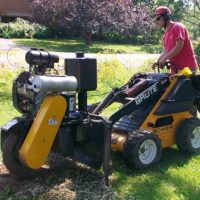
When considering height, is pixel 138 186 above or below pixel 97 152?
below

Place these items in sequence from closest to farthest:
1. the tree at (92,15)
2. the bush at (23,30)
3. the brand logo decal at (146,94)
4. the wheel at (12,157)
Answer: the wheel at (12,157) < the brand logo decal at (146,94) < the tree at (92,15) < the bush at (23,30)

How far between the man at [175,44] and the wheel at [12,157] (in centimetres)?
236

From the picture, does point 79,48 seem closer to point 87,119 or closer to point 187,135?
point 187,135

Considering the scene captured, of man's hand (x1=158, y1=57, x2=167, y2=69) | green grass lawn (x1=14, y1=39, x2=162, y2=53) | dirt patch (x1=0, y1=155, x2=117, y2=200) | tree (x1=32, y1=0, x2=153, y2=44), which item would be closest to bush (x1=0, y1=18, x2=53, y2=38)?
green grass lawn (x1=14, y1=39, x2=162, y2=53)

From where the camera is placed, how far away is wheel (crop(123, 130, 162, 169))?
209 inches

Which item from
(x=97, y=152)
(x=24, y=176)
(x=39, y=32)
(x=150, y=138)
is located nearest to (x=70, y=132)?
(x=97, y=152)

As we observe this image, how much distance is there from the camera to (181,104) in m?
6.02

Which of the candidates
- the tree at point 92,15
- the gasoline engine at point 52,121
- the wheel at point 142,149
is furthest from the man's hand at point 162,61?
the tree at point 92,15

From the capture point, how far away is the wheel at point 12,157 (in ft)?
15.7

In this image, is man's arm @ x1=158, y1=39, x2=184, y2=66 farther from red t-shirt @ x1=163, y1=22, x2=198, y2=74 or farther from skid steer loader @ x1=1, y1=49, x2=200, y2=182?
skid steer loader @ x1=1, y1=49, x2=200, y2=182

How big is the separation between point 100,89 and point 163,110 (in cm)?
523

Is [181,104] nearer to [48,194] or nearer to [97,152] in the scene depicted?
[97,152]

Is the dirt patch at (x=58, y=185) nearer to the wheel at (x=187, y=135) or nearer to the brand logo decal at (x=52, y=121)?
the brand logo decal at (x=52, y=121)

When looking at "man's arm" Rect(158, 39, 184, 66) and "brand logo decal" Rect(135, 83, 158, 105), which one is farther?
"man's arm" Rect(158, 39, 184, 66)
